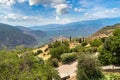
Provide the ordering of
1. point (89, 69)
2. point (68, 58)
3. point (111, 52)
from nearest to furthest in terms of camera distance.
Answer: point (89, 69), point (111, 52), point (68, 58)

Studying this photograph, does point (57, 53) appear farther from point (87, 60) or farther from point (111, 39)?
point (87, 60)

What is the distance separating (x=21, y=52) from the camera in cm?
3095

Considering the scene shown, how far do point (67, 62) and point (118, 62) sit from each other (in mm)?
17032

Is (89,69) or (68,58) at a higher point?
(89,69)

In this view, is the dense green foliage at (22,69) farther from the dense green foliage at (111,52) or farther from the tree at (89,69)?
the dense green foliage at (111,52)

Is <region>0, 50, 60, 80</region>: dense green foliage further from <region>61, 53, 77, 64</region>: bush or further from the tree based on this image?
<region>61, 53, 77, 64</region>: bush

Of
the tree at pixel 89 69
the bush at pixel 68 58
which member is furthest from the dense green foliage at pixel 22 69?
the bush at pixel 68 58

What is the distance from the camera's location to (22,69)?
2705cm

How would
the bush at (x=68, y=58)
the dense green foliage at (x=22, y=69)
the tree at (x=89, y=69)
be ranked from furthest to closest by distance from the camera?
the bush at (x=68, y=58), the tree at (x=89, y=69), the dense green foliage at (x=22, y=69)

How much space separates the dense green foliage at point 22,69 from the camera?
81.8 feet

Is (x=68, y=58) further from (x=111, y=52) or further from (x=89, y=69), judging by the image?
(x=89, y=69)

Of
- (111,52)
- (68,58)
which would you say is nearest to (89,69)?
(111,52)

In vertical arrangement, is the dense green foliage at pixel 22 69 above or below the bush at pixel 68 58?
above

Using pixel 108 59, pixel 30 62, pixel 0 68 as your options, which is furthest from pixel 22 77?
pixel 108 59
